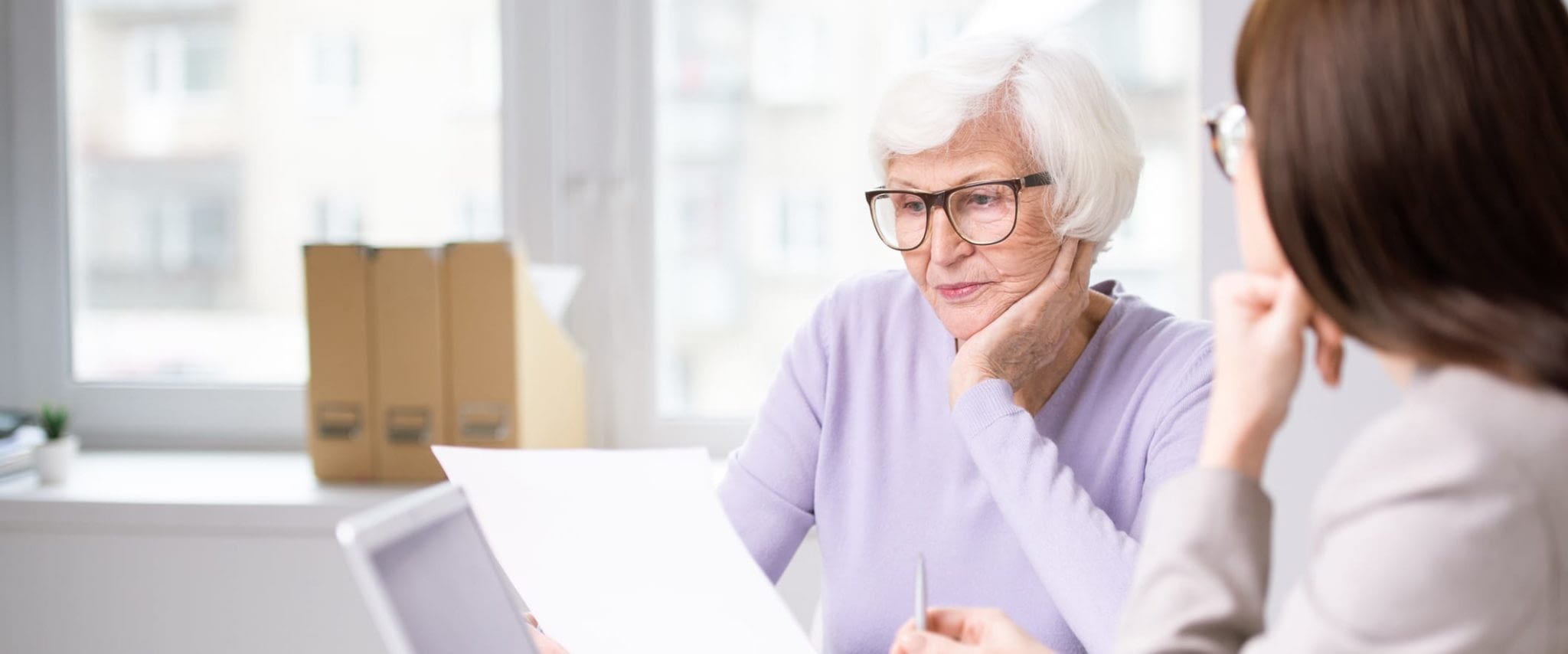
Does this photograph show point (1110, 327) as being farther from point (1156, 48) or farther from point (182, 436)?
point (182, 436)

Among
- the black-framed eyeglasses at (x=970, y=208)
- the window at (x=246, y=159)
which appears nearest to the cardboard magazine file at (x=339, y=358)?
the window at (x=246, y=159)

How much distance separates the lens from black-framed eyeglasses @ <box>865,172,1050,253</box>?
4.00ft

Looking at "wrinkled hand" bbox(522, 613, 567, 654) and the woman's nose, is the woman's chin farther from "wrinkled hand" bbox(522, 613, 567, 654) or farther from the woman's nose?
"wrinkled hand" bbox(522, 613, 567, 654)

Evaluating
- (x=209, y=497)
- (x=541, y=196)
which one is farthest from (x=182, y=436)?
(x=541, y=196)

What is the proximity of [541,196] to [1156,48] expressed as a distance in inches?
45.6

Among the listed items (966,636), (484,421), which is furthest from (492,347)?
(966,636)

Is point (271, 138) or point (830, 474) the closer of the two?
point (830, 474)

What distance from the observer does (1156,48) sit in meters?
2.09

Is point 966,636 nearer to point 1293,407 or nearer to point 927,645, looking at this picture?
point 927,645

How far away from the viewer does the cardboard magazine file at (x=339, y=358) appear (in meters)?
1.89

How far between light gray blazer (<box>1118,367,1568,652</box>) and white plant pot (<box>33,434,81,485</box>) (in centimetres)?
205

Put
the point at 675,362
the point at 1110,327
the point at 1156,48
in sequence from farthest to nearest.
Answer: the point at 675,362 → the point at 1156,48 → the point at 1110,327

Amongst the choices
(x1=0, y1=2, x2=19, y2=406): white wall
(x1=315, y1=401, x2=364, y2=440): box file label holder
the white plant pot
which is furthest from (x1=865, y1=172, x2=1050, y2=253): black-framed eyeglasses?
(x1=0, y1=2, x2=19, y2=406): white wall

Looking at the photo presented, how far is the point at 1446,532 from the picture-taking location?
0.52 metres
